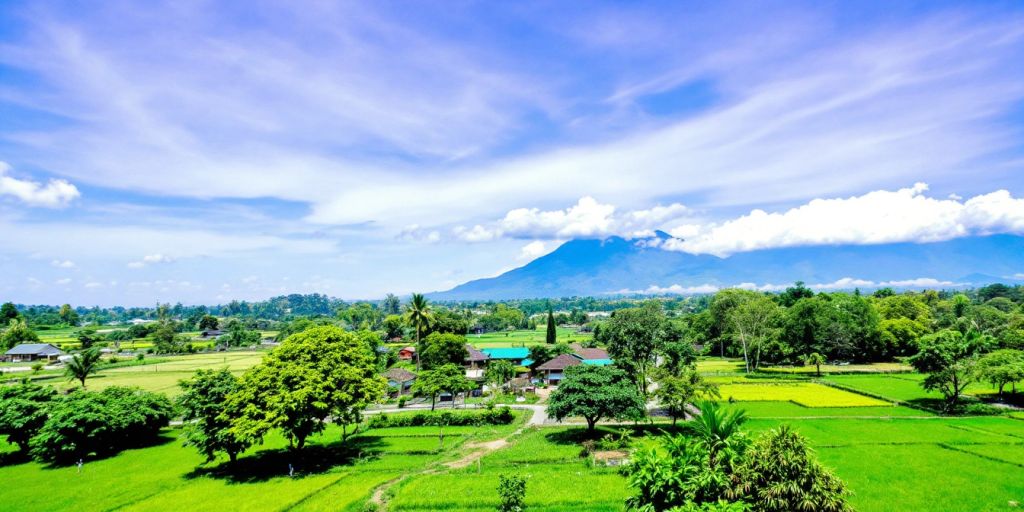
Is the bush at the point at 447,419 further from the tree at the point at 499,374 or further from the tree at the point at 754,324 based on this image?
the tree at the point at 754,324

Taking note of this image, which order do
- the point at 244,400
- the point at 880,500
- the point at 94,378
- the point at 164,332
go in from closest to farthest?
1. the point at 880,500
2. the point at 244,400
3. the point at 94,378
4. the point at 164,332

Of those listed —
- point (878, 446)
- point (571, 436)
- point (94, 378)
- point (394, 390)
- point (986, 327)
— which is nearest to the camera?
point (878, 446)

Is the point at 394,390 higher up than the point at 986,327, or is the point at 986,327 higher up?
the point at 986,327

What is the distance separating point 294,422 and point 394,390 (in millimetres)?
25320

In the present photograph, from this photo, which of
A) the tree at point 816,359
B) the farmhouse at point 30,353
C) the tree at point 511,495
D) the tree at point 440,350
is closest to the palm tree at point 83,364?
the tree at point 440,350

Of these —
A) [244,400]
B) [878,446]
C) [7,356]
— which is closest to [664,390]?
[878,446]

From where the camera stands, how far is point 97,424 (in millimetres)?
29875

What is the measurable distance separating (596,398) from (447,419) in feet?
45.4

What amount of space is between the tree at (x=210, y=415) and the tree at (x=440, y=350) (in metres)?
35.1

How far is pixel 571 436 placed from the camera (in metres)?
34.4

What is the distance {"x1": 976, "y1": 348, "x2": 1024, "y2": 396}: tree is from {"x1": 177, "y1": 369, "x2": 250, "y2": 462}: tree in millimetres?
54069

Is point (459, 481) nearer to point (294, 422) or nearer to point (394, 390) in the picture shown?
point (294, 422)

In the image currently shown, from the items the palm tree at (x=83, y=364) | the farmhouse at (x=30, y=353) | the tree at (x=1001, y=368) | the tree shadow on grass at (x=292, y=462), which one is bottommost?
the tree shadow on grass at (x=292, y=462)

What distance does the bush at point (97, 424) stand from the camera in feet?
95.1
